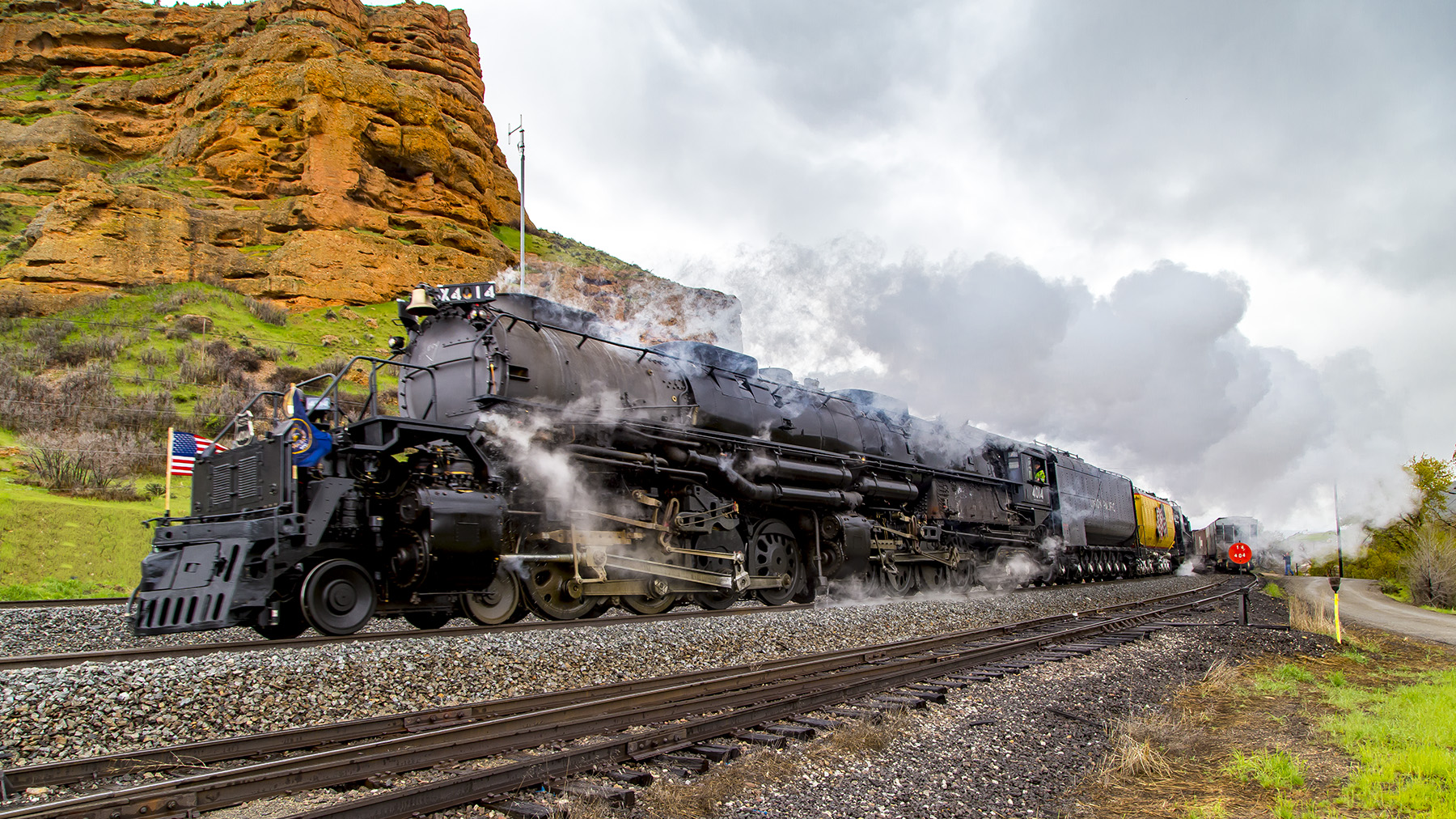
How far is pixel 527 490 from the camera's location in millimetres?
8148

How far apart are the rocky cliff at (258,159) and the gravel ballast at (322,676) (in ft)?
65.2

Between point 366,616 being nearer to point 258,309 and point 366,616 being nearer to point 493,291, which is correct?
point 493,291

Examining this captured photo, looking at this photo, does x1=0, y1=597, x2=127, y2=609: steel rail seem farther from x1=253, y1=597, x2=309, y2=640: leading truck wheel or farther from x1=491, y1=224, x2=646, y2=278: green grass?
x1=491, y1=224, x2=646, y2=278: green grass

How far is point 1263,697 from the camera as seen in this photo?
283 inches

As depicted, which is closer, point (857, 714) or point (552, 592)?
point (857, 714)

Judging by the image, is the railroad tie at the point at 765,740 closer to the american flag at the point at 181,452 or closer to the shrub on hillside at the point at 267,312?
the american flag at the point at 181,452

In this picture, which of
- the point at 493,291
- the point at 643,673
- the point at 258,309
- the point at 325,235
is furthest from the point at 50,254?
the point at 643,673

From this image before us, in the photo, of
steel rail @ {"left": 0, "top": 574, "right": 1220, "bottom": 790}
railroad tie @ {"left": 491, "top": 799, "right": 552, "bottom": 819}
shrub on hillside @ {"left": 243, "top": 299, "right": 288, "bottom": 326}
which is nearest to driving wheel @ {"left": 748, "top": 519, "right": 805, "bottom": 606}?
steel rail @ {"left": 0, "top": 574, "right": 1220, "bottom": 790}

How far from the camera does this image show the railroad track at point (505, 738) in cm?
335

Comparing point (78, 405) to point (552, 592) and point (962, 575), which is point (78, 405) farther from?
point (962, 575)

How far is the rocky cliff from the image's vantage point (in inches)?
1341

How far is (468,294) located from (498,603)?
3372mm

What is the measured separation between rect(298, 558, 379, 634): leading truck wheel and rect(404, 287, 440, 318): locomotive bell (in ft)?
10.0

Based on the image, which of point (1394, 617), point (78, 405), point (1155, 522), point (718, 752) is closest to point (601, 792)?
point (718, 752)
